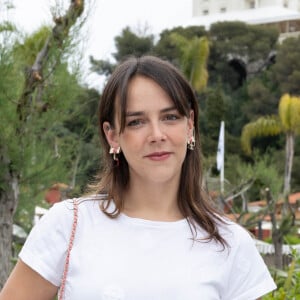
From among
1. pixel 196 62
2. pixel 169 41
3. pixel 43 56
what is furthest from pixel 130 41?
pixel 43 56

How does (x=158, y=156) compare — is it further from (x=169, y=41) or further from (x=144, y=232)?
(x=169, y=41)

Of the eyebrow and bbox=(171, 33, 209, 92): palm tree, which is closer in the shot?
the eyebrow

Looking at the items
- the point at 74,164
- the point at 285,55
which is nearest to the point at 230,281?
the point at 74,164

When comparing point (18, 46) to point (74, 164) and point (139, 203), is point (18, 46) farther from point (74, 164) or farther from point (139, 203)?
point (139, 203)

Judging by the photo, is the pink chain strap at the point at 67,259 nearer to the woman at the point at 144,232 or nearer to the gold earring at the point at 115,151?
the woman at the point at 144,232

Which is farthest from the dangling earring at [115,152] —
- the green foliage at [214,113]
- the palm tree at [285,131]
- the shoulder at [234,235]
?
the green foliage at [214,113]

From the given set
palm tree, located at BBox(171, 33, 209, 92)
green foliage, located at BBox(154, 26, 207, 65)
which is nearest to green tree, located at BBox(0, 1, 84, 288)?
palm tree, located at BBox(171, 33, 209, 92)

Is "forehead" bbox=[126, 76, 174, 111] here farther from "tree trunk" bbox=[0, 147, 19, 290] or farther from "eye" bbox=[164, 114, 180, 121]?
"tree trunk" bbox=[0, 147, 19, 290]

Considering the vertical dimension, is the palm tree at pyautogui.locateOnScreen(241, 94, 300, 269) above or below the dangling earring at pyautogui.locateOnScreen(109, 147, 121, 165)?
below

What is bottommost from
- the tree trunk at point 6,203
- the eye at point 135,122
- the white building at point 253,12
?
the tree trunk at point 6,203

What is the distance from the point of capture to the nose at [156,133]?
4.45 feet

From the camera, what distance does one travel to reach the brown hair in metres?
1.38

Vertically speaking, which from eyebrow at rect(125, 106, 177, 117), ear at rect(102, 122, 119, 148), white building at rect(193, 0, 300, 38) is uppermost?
white building at rect(193, 0, 300, 38)

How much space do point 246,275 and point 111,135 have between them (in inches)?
14.2
